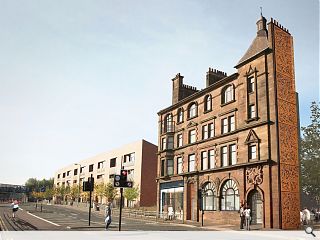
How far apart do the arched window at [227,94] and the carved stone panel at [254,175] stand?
8282 millimetres

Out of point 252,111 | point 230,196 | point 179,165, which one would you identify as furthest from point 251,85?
point 179,165

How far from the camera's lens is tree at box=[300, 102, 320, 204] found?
4142 cm

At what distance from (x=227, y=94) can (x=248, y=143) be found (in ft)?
23.2

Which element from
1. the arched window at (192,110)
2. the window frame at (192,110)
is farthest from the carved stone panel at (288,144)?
the arched window at (192,110)

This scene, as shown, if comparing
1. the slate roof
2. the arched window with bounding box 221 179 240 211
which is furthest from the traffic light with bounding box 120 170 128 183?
the slate roof

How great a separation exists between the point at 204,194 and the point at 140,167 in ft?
88.7

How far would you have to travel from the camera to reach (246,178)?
107ft

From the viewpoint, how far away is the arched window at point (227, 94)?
37.2 meters

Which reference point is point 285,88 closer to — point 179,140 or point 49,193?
point 179,140

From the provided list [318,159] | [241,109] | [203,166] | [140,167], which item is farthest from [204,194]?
[140,167]

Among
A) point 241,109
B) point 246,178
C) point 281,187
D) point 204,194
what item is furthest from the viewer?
point 204,194

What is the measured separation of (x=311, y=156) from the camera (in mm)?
42875

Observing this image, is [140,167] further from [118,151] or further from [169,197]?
[169,197]

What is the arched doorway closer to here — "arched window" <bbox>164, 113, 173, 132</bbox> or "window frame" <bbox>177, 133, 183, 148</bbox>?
"window frame" <bbox>177, 133, 183, 148</bbox>
